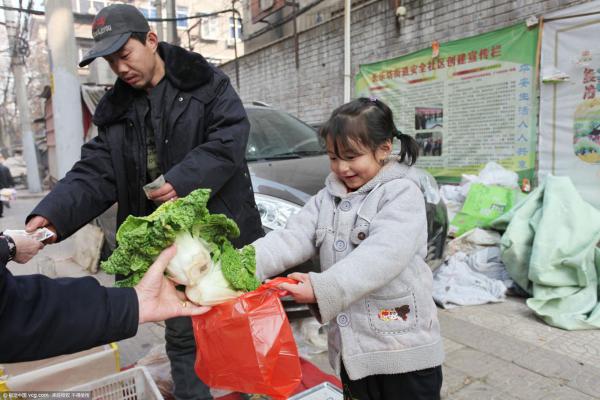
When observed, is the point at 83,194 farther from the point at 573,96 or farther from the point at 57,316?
the point at 573,96

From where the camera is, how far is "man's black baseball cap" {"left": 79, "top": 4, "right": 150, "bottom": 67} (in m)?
1.85

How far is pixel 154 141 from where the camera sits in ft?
6.61

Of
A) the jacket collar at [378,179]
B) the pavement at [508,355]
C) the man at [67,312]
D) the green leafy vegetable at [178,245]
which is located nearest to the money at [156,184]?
the green leafy vegetable at [178,245]

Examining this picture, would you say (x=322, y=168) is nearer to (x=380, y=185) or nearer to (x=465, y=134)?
(x=380, y=185)

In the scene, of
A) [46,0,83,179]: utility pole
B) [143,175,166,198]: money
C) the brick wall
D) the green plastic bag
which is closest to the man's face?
[143,175,166,198]: money

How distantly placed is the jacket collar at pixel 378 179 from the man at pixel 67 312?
2.12 feet

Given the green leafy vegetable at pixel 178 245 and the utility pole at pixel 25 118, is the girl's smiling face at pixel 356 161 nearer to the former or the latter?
the green leafy vegetable at pixel 178 245

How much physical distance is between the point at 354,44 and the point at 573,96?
3798 mm

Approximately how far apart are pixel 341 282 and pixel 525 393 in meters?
1.80

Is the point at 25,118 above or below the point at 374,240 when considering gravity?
above

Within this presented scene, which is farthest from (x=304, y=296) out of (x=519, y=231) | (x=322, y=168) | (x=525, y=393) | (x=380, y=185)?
(x=519, y=231)

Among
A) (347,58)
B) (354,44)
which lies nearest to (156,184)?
(347,58)

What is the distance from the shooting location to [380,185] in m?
1.51

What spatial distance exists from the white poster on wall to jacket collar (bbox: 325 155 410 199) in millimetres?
4073
